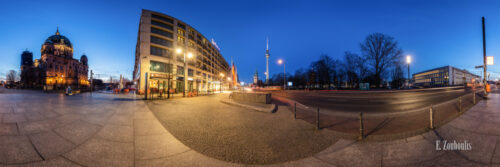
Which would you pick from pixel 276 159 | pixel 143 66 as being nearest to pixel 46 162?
pixel 276 159

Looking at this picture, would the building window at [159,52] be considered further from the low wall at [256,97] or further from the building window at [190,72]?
the low wall at [256,97]

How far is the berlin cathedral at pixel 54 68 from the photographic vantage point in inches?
2633

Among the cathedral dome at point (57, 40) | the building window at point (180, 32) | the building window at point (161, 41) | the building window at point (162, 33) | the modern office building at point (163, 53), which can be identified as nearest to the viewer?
the modern office building at point (163, 53)

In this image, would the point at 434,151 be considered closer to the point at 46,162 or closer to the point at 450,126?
the point at 450,126

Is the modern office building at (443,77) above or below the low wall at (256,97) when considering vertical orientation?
above

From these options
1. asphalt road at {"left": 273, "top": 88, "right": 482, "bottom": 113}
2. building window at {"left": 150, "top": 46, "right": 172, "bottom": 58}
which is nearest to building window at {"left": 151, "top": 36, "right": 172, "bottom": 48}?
building window at {"left": 150, "top": 46, "right": 172, "bottom": 58}

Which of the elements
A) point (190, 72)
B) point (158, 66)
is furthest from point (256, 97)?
point (190, 72)

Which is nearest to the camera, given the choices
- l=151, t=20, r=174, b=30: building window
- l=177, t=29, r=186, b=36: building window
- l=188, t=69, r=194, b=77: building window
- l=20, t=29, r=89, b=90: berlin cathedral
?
l=151, t=20, r=174, b=30: building window

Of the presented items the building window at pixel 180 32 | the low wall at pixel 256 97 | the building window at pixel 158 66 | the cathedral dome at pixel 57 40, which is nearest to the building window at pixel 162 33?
the building window at pixel 180 32

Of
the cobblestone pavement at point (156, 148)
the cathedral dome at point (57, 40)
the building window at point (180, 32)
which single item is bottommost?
the cobblestone pavement at point (156, 148)

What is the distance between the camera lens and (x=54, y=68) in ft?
234

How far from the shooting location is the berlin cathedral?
6688cm

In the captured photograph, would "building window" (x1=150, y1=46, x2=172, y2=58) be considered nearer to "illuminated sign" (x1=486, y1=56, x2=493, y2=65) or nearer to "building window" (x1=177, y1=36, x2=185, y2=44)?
"building window" (x1=177, y1=36, x2=185, y2=44)

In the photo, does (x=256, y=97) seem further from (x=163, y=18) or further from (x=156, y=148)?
(x=163, y=18)
